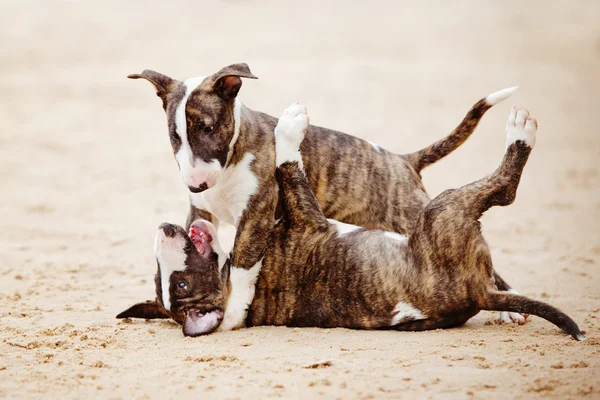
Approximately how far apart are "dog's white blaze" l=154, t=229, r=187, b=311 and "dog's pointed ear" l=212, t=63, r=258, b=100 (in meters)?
→ 0.87

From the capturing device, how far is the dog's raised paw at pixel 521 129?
183 inches

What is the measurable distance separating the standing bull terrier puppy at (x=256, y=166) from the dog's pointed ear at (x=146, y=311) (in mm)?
317

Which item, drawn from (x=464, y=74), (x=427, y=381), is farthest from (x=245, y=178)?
(x=464, y=74)

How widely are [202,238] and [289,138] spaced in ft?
2.64

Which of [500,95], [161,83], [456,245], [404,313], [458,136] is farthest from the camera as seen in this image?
[458,136]

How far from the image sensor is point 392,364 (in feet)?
12.3

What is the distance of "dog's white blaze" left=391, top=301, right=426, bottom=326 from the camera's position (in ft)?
14.6

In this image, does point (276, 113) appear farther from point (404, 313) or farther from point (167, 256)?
point (404, 313)

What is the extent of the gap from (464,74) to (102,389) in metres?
13.2

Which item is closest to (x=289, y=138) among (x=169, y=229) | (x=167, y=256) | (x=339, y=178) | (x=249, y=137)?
(x=249, y=137)

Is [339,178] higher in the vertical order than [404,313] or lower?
higher

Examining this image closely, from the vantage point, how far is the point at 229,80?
4473 mm

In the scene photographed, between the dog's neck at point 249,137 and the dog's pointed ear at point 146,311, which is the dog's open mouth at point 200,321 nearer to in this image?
the dog's pointed ear at point 146,311

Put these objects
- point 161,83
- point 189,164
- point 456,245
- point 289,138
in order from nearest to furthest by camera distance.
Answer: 1. point 189,164
2. point 456,245
3. point 161,83
4. point 289,138
